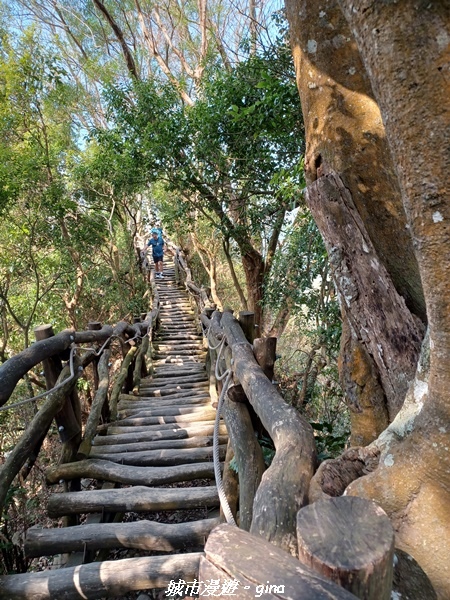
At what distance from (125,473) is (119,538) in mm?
598

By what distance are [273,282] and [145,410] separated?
3.41 metres

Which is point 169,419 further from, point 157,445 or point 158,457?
point 158,457

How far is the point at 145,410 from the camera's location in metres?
4.29

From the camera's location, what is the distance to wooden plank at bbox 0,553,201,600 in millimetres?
1651

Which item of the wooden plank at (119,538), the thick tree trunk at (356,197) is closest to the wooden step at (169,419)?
the wooden plank at (119,538)

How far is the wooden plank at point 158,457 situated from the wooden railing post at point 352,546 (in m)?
2.21

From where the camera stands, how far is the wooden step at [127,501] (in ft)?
7.50

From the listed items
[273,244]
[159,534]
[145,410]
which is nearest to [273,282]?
[273,244]

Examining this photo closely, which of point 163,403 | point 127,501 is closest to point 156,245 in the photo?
point 163,403

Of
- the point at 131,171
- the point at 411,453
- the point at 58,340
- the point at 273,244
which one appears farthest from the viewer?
the point at 273,244

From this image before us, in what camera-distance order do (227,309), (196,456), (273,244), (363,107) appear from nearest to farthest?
(363,107) → (196,456) → (227,309) → (273,244)

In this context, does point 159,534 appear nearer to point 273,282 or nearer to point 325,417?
point 325,417

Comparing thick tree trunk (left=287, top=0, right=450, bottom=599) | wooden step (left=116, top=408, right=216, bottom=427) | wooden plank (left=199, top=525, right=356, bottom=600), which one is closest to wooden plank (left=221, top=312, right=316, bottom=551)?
thick tree trunk (left=287, top=0, right=450, bottom=599)

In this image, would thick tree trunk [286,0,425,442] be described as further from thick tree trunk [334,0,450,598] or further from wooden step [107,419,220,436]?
wooden step [107,419,220,436]
